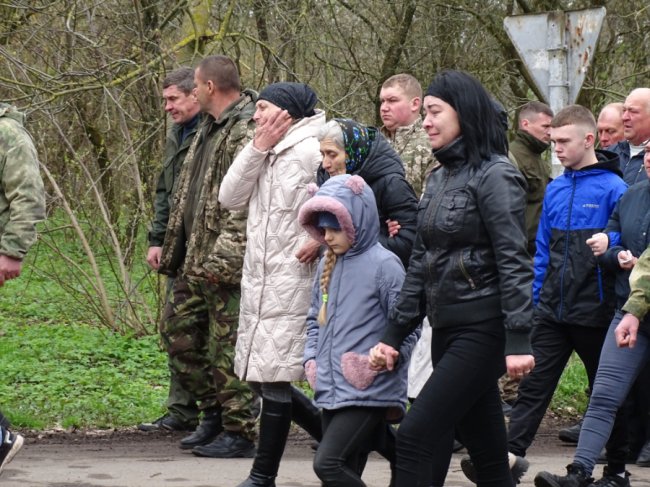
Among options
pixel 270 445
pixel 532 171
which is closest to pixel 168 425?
pixel 270 445

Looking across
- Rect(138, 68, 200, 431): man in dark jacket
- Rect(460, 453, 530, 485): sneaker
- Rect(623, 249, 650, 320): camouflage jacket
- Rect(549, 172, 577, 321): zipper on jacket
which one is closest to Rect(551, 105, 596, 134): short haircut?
Rect(549, 172, 577, 321): zipper on jacket

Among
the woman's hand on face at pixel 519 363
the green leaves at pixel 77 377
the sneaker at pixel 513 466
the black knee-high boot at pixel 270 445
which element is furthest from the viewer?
the green leaves at pixel 77 377

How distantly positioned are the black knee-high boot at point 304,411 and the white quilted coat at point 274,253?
0.61ft

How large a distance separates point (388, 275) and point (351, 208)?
0.34 metres

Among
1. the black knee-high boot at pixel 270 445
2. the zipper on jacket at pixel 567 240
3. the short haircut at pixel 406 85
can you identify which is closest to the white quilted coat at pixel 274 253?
the black knee-high boot at pixel 270 445

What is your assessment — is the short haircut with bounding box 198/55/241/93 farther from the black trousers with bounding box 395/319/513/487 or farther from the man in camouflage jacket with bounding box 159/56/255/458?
the black trousers with bounding box 395/319/513/487

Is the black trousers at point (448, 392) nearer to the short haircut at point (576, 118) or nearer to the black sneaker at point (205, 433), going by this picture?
the short haircut at point (576, 118)

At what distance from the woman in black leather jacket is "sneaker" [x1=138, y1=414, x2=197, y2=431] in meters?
3.18

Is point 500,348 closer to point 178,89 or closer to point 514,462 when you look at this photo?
point 514,462

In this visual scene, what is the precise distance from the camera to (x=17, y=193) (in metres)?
6.47

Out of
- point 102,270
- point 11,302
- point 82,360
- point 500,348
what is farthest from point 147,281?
point 500,348

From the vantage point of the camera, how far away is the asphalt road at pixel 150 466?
21.7 ft

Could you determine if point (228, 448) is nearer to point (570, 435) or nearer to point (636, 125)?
point (570, 435)

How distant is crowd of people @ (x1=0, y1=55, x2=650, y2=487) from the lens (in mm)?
5051
